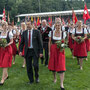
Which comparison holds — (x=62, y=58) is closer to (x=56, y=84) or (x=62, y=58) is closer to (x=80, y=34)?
(x=56, y=84)

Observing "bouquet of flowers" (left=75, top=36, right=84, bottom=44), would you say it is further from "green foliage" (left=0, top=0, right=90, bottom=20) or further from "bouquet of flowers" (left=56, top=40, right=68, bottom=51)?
"green foliage" (left=0, top=0, right=90, bottom=20)

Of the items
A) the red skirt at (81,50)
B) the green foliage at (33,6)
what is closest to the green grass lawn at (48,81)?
the red skirt at (81,50)

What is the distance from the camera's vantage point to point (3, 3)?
80.3 m

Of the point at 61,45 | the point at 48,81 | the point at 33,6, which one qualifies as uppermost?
the point at 33,6

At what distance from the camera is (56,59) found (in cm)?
538

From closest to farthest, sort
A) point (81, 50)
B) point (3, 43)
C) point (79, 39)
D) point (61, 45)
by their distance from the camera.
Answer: point (61, 45) < point (3, 43) < point (79, 39) < point (81, 50)

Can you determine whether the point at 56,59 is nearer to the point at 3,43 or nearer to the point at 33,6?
the point at 3,43

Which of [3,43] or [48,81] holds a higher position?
[3,43]

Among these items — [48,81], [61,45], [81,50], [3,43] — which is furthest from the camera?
[81,50]

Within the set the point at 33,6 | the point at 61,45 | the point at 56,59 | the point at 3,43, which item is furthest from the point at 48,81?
the point at 33,6

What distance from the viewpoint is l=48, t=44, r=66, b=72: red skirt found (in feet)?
17.2

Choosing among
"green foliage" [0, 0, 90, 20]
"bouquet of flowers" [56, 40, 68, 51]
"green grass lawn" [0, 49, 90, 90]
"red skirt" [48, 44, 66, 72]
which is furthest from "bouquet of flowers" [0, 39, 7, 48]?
"green foliage" [0, 0, 90, 20]

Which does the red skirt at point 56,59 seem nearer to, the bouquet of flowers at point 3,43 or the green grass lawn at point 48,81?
the green grass lawn at point 48,81

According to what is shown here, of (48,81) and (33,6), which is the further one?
(33,6)
